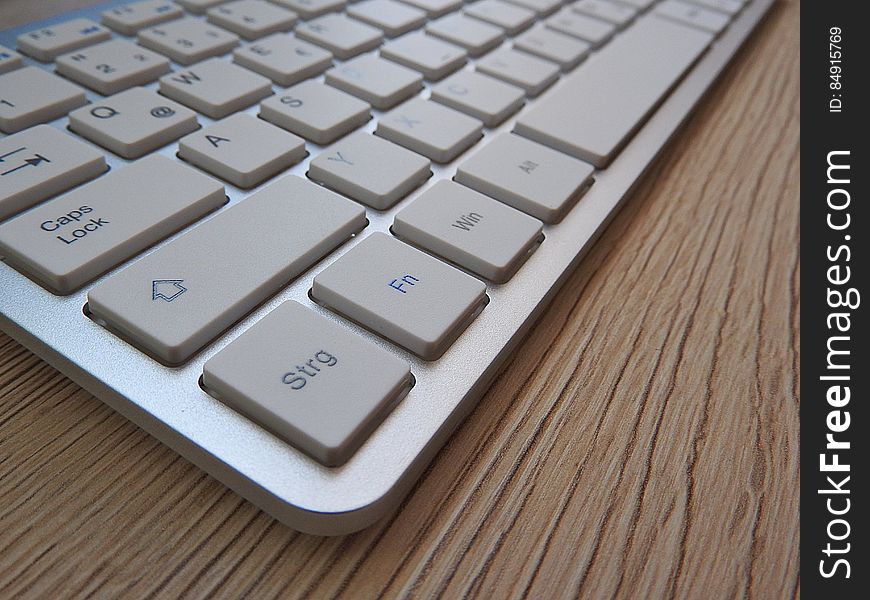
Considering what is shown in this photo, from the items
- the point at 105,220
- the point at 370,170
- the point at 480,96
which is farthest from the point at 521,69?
the point at 105,220

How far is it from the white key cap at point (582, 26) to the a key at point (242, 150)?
271 millimetres

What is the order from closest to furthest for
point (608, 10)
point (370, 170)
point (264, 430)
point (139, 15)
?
point (264, 430) < point (370, 170) < point (139, 15) < point (608, 10)

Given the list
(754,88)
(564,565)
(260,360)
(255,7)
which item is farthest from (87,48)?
(754,88)

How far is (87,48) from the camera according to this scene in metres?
0.37

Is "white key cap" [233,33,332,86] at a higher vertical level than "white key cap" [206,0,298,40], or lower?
lower

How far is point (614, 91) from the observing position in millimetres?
412

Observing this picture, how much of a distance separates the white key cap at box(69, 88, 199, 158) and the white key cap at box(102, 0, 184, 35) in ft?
0.31

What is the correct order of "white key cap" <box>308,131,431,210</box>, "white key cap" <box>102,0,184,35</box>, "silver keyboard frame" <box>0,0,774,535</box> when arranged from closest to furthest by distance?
1. "silver keyboard frame" <box>0,0,774,535</box>
2. "white key cap" <box>308,131,431,210</box>
3. "white key cap" <box>102,0,184,35</box>

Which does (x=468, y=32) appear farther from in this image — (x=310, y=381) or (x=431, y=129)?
(x=310, y=381)

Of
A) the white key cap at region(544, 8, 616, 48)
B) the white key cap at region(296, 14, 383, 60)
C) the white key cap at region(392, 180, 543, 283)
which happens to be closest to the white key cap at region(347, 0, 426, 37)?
the white key cap at region(296, 14, 383, 60)

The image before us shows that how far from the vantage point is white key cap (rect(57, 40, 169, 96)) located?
0.34 metres

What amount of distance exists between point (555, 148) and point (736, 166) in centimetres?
14

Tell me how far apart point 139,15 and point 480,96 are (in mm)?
232

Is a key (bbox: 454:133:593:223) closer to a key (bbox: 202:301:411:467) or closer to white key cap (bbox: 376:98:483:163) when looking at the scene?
white key cap (bbox: 376:98:483:163)
